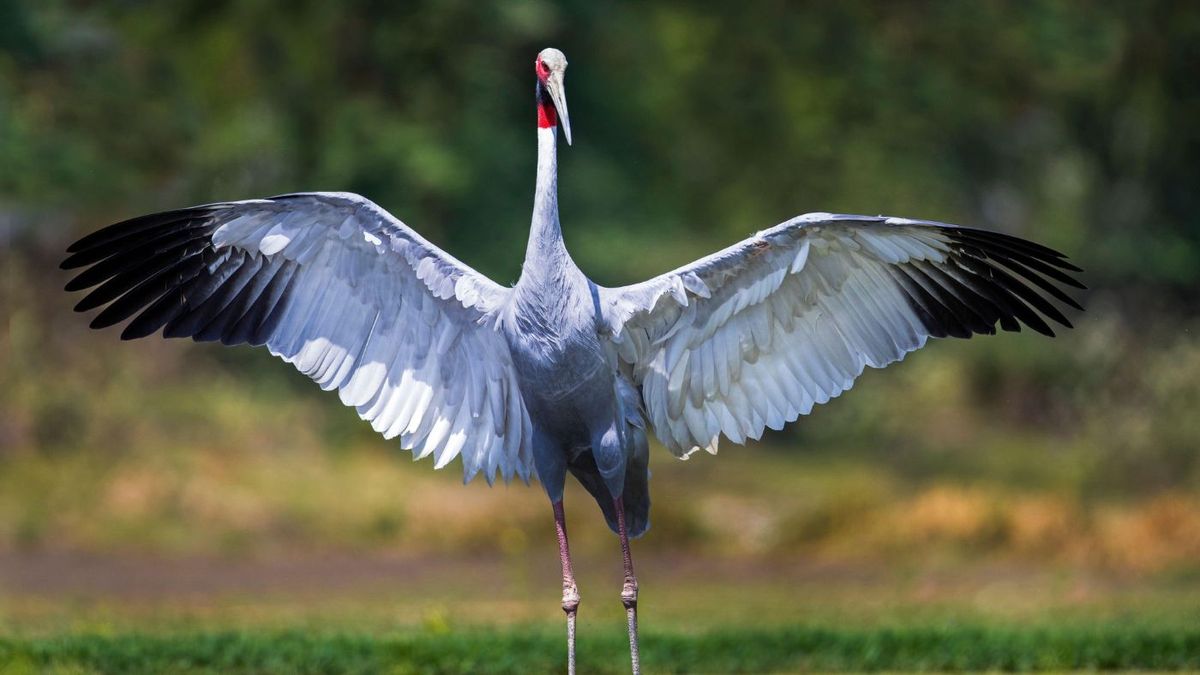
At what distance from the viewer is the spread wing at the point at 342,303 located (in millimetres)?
7168

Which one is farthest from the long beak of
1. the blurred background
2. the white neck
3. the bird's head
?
the blurred background

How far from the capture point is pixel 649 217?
21297 mm

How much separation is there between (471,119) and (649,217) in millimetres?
3040

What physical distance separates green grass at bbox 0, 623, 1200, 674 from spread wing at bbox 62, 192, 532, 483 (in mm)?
1030

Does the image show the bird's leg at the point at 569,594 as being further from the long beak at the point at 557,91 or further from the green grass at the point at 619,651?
the long beak at the point at 557,91

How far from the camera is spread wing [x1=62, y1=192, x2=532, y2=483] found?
7.17 m

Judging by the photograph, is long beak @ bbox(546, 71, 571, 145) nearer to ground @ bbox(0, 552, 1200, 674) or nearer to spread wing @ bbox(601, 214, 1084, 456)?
spread wing @ bbox(601, 214, 1084, 456)

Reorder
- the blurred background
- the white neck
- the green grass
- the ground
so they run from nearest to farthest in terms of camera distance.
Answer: the white neck
the green grass
the ground
the blurred background

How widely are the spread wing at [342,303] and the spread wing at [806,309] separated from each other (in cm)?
69

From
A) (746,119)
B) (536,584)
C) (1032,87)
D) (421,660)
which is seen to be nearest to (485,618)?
(536,584)

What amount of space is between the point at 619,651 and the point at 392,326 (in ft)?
7.18

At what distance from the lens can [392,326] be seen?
752cm

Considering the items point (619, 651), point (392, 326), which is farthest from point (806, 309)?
point (619, 651)

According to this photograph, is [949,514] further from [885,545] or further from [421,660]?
[421,660]
